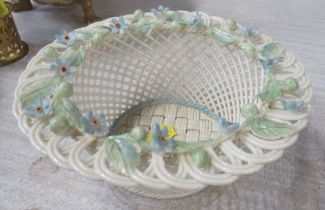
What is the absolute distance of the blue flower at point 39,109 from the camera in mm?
494

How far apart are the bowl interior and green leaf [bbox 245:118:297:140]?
0.20 meters

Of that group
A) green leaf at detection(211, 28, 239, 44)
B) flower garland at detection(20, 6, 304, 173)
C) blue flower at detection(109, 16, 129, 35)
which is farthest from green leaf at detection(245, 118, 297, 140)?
blue flower at detection(109, 16, 129, 35)

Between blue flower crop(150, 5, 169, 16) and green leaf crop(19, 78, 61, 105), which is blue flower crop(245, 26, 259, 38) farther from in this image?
green leaf crop(19, 78, 61, 105)

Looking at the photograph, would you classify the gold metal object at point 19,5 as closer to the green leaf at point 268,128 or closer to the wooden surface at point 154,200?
the wooden surface at point 154,200

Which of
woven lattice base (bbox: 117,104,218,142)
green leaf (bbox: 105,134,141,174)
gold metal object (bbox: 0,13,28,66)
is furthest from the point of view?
gold metal object (bbox: 0,13,28,66)

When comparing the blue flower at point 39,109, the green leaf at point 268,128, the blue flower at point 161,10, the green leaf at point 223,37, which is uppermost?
the blue flower at point 161,10

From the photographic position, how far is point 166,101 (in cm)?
85

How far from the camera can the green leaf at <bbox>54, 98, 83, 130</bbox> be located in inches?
18.8

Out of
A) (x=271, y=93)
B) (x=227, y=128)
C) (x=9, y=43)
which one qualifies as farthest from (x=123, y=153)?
(x=9, y=43)

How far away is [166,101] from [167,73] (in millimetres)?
80

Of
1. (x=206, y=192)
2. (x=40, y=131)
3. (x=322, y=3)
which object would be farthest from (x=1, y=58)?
(x=322, y=3)

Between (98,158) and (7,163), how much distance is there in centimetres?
51

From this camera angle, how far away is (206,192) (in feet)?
2.41

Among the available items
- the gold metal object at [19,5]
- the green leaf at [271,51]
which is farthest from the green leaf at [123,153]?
the gold metal object at [19,5]
